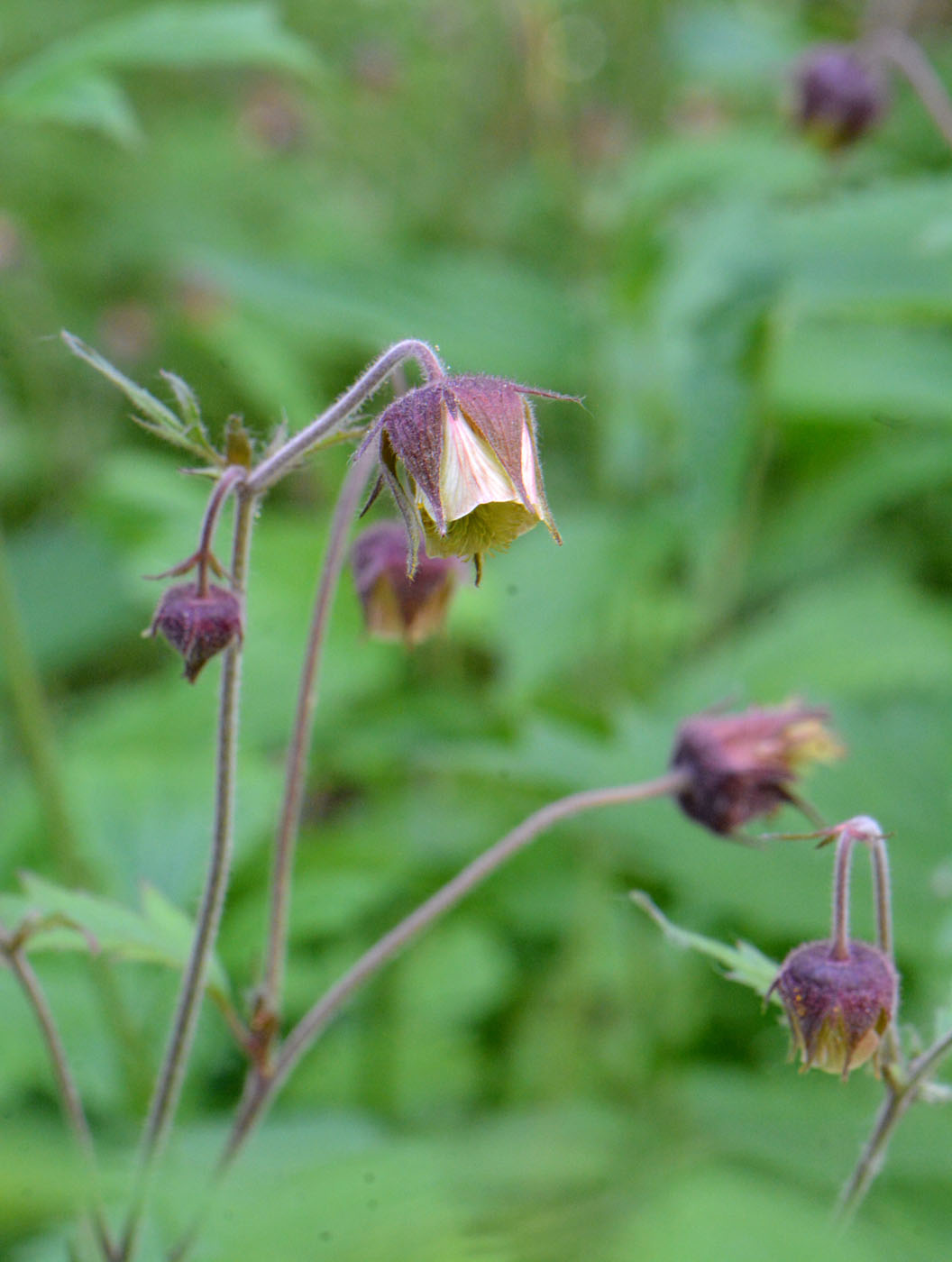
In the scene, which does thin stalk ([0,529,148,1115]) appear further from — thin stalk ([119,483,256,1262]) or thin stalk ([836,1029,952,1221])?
thin stalk ([836,1029,952,1221])

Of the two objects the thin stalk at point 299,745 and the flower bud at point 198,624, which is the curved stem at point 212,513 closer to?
the flower bud at point 198,624

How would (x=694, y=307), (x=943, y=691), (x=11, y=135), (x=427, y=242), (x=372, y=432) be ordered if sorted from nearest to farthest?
(x=372, y=432)
(x=943, y=691)
(x=694, y=307)
(x=427, y=242)
(x=11, y=135)

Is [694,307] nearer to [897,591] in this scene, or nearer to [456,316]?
[456,316]

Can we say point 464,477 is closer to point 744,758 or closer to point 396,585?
point 396,585

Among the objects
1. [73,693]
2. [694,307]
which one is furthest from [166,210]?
[694,307]

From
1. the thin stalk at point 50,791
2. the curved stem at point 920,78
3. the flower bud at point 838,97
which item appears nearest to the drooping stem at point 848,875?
the thin stalk at point 50,791

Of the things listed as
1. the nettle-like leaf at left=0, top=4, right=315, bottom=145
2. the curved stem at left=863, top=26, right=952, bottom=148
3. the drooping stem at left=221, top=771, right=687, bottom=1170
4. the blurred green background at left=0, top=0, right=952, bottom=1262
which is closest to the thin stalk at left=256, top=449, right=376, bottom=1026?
the drooping stem at left=221, top=771, right=687, bottom=1170
